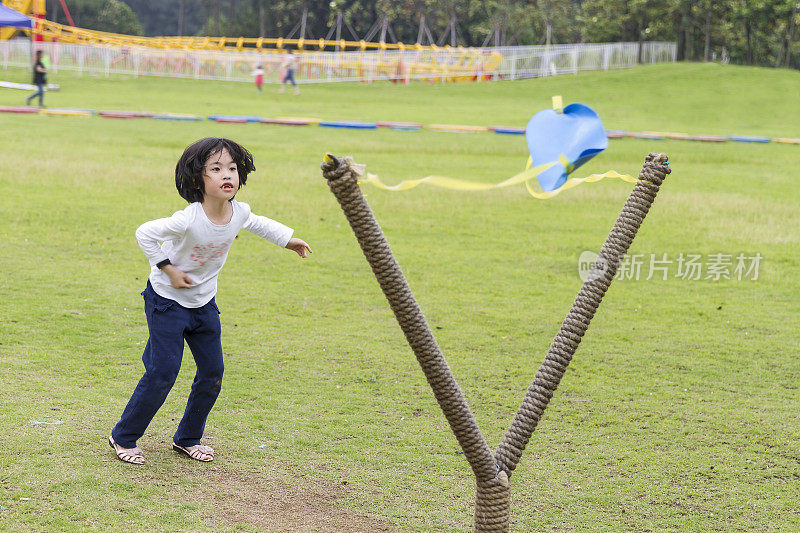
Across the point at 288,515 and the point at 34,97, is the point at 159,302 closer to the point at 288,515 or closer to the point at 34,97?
the point at 288,515

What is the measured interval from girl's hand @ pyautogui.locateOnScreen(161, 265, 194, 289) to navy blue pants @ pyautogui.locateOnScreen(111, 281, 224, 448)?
13 cm

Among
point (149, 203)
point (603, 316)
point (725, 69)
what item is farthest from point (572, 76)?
point (603, 316)

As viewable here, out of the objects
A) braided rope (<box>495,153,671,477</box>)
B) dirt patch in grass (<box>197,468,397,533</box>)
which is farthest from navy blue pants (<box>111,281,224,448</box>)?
braided rope (<box>495,153,671,477</box>)

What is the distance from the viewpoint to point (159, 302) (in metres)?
3.99

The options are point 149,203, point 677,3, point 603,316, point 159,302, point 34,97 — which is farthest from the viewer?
point 677,3

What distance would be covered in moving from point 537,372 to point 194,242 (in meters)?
1.58

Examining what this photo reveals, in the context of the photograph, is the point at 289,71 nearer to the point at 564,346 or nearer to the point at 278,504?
the point at 278,504

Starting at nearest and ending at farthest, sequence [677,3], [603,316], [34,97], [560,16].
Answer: [603,316] → [34,97] → [677,3] → [560,16]

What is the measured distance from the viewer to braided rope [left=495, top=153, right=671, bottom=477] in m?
3.12

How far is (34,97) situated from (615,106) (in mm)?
17508

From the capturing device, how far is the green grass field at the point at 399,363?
3844 mm

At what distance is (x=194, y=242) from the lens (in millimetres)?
3889

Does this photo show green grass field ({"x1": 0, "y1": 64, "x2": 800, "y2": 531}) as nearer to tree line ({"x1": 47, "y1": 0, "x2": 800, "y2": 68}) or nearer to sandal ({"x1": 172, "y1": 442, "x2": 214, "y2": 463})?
sandal ({"x1": 172, "y1": 442, "x2": 214, "y2": 463})

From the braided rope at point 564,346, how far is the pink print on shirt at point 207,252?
4.92ft
